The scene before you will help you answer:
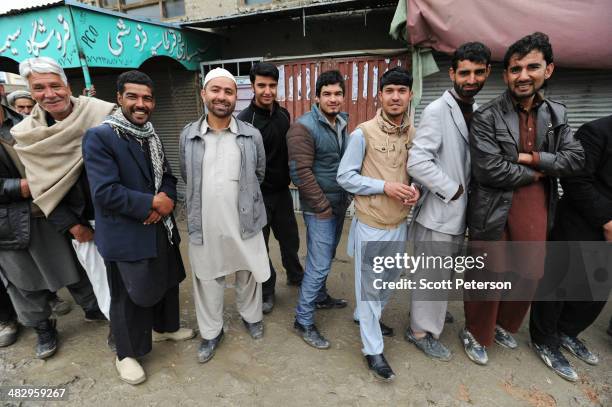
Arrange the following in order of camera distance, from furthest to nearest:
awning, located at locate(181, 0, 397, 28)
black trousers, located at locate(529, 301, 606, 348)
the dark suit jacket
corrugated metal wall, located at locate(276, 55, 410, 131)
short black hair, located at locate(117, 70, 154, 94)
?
corrugated metal wall, located at locate(276, 55, 410, 131), awning, located at locate(181, 0, 397, 28), black trousers, located at locate(529, 301, 606, 348), the dark suit jacket, short black hair, located at locate(117, 70, 154, 94)

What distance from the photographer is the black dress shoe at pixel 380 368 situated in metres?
2.17

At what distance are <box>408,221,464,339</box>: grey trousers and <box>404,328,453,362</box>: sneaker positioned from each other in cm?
5

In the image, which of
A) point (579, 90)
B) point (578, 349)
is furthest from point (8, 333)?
point (579, 90)

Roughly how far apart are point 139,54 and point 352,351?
15.2 ft

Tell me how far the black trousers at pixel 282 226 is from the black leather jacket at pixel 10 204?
1.68m

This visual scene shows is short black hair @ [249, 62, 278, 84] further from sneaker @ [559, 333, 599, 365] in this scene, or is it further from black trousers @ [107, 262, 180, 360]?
sneaker @ [559, 333, 599, 365]

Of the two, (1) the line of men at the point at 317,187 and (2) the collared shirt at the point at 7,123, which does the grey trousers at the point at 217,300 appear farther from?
(2) the collared shirt at the point at 7,123

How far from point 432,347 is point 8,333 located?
3.35 metres

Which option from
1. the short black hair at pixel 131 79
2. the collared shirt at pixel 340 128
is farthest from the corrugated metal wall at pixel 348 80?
the short black hair at pixel 131 79

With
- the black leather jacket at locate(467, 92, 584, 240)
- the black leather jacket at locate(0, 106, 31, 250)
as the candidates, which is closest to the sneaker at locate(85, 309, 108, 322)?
the black leather jacket at locate(0, 106, 31, 250)

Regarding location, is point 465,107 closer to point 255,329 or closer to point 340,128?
point 340,128

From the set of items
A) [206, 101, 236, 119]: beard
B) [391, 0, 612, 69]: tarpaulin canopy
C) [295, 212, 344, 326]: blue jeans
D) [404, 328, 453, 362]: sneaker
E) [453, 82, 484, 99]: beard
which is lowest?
[404, 328, 453, 362]: sneaker

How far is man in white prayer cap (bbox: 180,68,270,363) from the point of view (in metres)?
2.13

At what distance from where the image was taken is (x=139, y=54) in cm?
454
